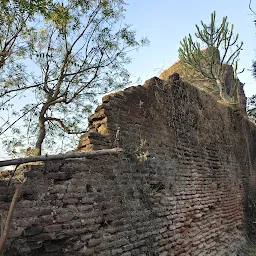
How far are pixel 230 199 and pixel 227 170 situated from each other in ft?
2.56

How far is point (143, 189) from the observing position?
401 centimetres

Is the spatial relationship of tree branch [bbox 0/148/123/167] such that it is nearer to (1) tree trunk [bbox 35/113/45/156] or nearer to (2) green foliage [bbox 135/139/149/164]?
(2) green foliage [bbox 135/139/149/164]

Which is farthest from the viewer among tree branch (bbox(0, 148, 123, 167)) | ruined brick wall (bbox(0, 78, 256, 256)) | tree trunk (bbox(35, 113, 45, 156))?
tree trunk (bbox(35, 113, 45, 156))

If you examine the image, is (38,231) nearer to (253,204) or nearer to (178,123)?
(178,123)

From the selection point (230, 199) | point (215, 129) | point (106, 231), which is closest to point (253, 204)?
point (230, 199)

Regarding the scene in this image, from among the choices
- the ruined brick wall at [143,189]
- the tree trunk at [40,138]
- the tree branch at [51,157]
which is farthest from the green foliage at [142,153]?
the tree trunk at [40,138]

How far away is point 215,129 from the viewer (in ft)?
22.5

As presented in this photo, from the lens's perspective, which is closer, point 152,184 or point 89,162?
point 89,162

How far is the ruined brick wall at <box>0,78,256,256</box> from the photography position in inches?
112

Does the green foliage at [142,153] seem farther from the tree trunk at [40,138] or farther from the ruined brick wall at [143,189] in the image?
the tree trunk at [40,138]

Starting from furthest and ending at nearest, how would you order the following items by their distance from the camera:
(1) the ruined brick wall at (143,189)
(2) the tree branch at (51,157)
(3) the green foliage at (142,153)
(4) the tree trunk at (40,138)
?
(4) the tree trunk at (40,138), (3) the green foliage at (142,153), (1) the ruined brick wall at (143,189), (2) the tree branch at (51,157)

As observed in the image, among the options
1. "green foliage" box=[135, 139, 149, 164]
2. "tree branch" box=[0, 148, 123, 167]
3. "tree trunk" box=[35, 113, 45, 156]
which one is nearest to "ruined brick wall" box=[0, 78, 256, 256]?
"green foliage" box=[135, 139, 149, 164]

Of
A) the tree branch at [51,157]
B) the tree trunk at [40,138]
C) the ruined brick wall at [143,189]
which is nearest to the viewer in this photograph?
the tree branch at [51,157]

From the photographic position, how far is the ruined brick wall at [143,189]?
9.32ft
